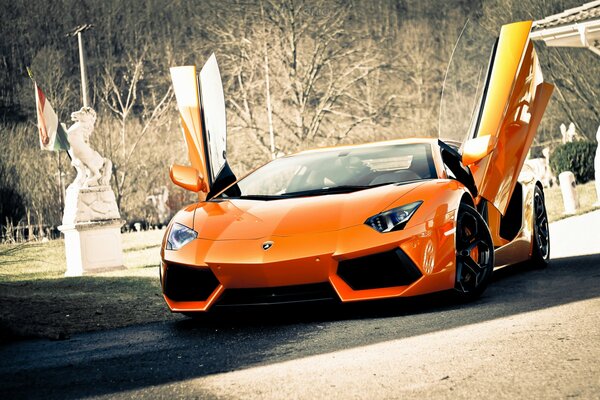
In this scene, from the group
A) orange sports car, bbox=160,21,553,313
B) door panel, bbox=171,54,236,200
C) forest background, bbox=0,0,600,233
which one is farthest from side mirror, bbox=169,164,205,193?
forest background, bbox=0,0,600,233

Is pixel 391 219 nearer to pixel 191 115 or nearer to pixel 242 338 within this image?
pixel 242 338

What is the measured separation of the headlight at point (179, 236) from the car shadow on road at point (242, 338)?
58cm

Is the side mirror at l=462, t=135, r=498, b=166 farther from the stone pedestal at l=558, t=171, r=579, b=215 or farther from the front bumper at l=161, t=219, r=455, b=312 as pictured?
the stone pedestal at l=558, t=171, r=579, b=215

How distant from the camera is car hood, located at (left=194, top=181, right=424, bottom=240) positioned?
21.2 ft

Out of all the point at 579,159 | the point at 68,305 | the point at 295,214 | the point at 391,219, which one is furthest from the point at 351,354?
the point at 579,159

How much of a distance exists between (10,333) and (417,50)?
42.5 m

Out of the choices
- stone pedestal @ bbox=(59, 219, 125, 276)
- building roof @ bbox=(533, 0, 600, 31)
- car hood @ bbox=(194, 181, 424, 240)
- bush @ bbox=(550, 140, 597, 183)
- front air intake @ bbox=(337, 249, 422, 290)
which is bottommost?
bush @ bbox=(550, 140, 597, 183)

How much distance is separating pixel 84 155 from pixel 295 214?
11.5 meters

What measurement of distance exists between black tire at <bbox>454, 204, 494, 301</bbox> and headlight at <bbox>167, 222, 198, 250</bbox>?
1.81 meters

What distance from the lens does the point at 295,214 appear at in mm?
6688

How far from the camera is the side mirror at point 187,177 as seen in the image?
7.60m

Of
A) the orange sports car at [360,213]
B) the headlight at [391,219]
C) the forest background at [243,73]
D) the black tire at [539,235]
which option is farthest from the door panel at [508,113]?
the forest background at [243,73]

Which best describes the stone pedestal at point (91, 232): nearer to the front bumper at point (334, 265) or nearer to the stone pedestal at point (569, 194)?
the stone pedestal at point (569, 194)

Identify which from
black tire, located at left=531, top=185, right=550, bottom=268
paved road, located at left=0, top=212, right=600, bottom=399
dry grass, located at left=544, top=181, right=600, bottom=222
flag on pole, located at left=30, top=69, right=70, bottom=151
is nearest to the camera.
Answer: paved road, located at left=0, top=212, right=600, bottom=399
